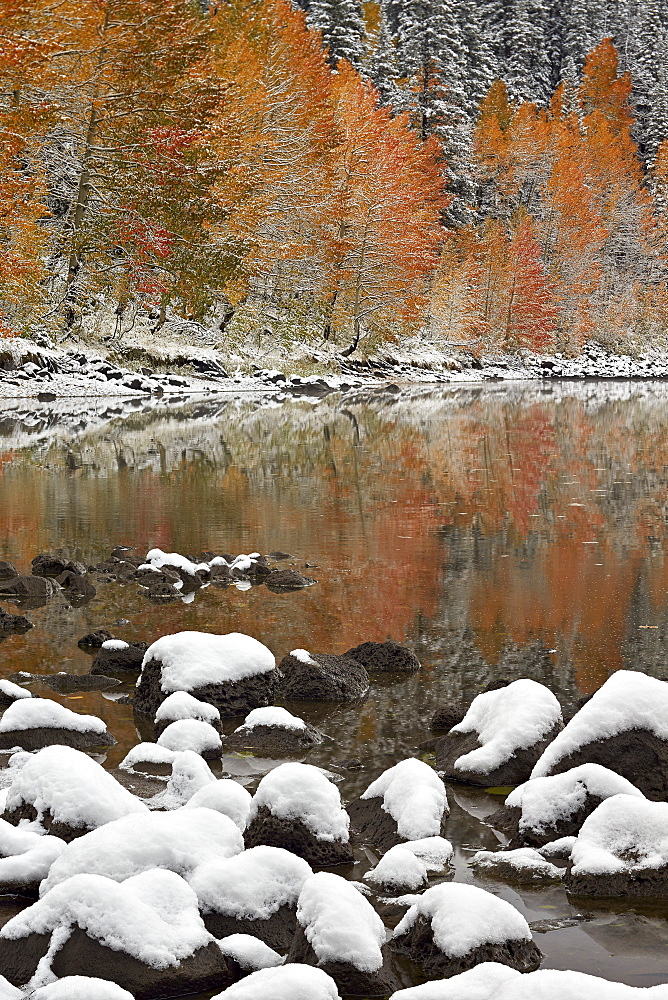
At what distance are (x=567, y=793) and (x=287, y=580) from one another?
5.59 metres

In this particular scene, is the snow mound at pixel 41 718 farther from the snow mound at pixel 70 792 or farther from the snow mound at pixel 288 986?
the snow mound at pixel 288 986

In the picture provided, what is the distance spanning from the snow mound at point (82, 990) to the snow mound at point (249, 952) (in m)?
0.52

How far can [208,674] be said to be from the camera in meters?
6.60

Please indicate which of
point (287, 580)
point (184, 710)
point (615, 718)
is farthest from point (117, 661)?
point (615, 718)

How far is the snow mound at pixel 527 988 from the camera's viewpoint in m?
3.15

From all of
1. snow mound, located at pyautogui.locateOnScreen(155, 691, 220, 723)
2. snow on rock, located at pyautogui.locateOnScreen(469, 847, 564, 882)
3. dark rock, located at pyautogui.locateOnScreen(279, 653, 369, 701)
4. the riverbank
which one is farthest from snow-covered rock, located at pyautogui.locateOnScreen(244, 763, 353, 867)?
the riverbank

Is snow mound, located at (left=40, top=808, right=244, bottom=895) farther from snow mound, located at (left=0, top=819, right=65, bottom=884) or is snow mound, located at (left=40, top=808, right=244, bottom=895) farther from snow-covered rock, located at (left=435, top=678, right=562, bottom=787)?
snow-covered rock, located at (left=435, top=678, right=562, bottom=787)

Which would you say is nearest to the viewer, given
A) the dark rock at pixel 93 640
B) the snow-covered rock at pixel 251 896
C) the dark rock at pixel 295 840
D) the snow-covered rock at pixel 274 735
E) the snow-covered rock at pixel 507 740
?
the snow-covered rock at pixel 251 896

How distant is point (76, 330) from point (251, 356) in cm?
802

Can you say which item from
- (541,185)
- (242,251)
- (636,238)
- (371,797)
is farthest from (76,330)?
(636,238)

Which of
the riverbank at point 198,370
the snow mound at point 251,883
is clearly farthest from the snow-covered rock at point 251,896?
the riverbank at point 198,370

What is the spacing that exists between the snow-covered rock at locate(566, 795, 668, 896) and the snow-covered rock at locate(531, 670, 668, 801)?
0.59 metres

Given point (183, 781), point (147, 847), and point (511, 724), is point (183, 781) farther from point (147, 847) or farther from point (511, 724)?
point (511, 724)

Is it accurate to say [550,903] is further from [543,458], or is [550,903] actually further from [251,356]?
[251,356]
